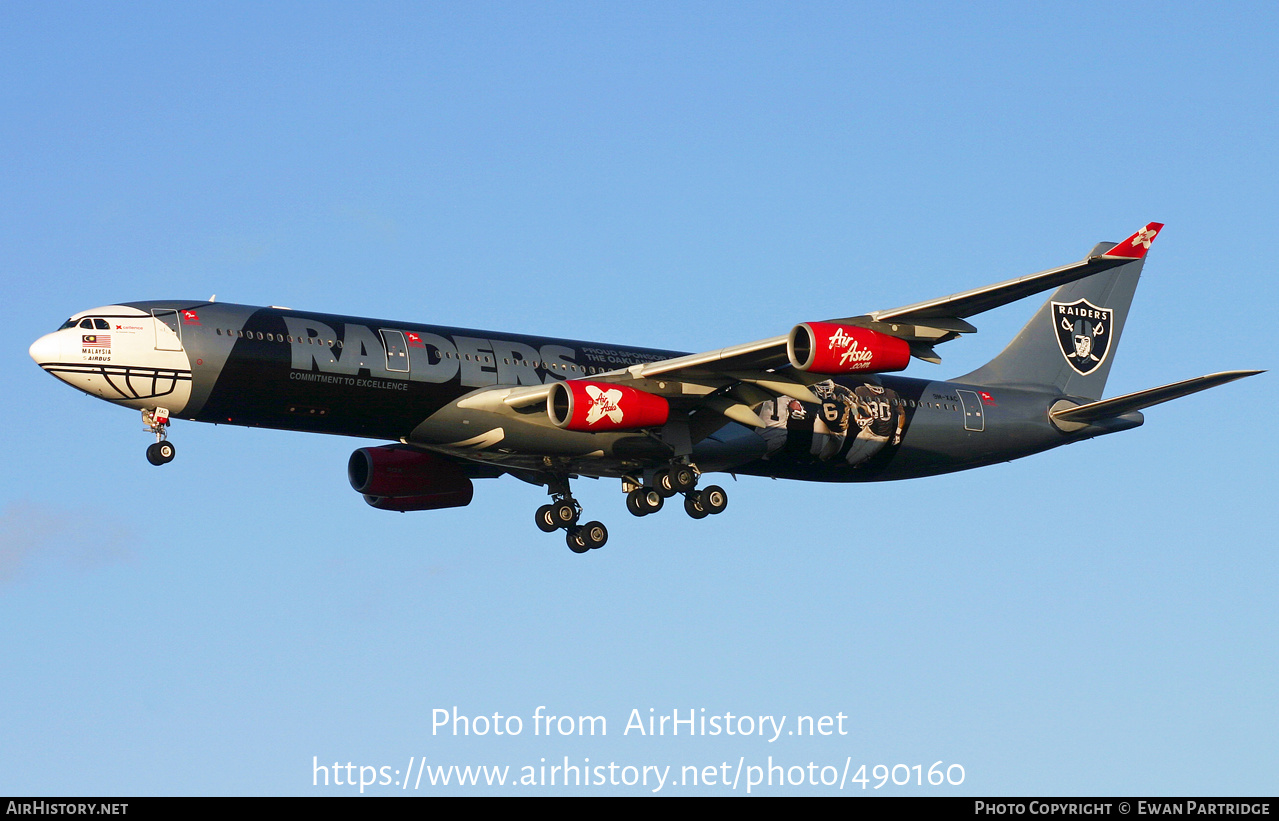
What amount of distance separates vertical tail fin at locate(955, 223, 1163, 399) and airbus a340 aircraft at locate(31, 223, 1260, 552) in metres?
1.86

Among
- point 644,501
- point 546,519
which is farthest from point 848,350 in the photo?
point 546,519

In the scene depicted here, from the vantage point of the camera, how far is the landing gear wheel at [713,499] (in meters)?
45.8

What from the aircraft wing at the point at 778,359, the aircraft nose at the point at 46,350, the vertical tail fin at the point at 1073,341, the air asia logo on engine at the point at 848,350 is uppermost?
the vertical tail fin at the point at 1073,341

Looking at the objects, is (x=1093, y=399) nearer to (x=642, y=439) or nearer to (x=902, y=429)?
(x=902, y=429)

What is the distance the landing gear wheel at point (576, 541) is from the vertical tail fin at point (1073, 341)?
49.8ft

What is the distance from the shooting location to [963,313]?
1539 inches

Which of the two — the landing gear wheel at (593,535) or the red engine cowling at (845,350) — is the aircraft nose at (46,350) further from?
the red engine cowling at (845,350)

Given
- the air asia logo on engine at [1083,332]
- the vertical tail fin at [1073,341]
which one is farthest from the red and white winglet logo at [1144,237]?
the air asia logo on engine at [1083,332]

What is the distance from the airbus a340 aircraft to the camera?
39.7 m

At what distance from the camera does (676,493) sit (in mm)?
45469

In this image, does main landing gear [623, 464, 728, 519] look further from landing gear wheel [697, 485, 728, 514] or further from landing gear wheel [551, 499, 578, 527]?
landing gear wheel [551, 499, 578, 527]

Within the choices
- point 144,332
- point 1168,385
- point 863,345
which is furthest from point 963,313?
point 144,332
